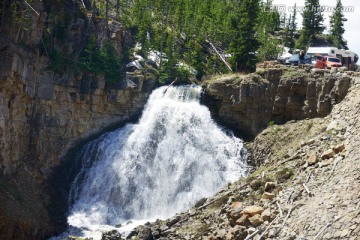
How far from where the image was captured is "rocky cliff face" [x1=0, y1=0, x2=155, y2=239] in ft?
111

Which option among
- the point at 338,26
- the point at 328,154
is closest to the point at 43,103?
the point at 328,154

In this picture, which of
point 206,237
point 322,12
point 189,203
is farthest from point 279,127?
point 322,12

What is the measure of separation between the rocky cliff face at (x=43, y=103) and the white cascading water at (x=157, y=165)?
5.68 ft

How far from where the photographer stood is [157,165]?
3741 cm

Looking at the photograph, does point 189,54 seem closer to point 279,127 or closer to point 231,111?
point 231,111

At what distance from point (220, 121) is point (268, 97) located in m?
3.91

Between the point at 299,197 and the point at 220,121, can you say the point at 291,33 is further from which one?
the point at 299,197

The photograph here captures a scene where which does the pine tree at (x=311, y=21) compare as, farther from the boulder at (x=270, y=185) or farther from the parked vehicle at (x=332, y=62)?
the boulder at (x=270, y=185)

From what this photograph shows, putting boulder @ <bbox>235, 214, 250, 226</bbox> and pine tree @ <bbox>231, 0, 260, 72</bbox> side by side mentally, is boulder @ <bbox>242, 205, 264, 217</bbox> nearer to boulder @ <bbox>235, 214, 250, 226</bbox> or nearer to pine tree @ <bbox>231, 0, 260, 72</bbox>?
boulder @ <bbox>235, 214, 250, 226</bbox>

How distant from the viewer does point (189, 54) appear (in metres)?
50.0

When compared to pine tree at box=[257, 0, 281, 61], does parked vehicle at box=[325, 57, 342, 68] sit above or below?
below

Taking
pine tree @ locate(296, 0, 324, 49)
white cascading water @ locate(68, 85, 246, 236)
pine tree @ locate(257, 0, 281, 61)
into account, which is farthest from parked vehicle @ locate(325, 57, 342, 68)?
pine tree @ locate(296, 0, 324, 49)

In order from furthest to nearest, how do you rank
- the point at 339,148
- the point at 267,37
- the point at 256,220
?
the point at 267,37
the point at 339,148
the point at 256,220

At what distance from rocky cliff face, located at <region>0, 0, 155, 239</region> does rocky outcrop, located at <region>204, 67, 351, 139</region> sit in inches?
250
